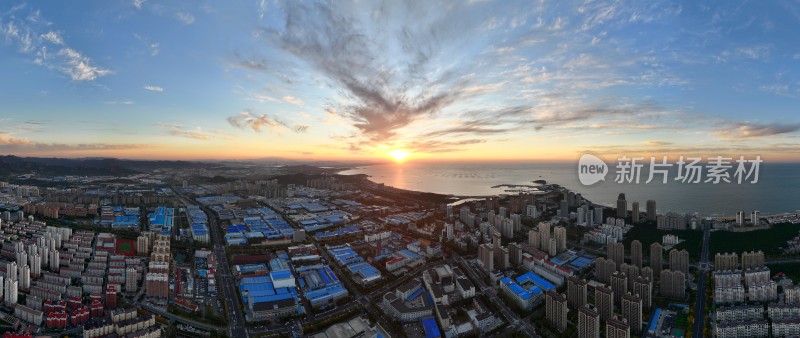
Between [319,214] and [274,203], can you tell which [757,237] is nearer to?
[319,214]

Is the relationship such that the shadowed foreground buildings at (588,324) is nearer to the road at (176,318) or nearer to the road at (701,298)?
the road at (701,298)

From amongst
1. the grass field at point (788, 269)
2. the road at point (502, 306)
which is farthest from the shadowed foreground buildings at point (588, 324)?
the grass field at point (788, 269)

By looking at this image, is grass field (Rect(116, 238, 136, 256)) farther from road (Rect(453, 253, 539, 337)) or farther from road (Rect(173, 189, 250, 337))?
road (Rect(453, 253, 539, 337))

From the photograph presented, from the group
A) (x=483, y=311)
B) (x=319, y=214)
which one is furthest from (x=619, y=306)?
(x=319, y=214)

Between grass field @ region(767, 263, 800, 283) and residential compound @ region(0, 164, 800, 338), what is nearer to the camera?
residential compound @ region(0, 164, 800, 338)

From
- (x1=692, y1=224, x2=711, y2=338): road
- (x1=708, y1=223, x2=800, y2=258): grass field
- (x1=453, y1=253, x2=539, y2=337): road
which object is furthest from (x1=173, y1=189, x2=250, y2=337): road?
(x1=708, y1=223, x2=800, y2=258): grass field
